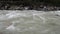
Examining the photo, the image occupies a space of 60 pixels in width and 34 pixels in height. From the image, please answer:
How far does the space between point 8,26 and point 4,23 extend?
0.11 meters

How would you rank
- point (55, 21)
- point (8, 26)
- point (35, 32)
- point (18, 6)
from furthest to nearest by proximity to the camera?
1. point (18, 6)
2. point (55, 21)
3. point (8, 26)
4. point (35, 32)

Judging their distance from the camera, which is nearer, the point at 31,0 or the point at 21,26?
the point at 21,26

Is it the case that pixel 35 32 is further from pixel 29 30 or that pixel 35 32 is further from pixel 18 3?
pixel 18 3

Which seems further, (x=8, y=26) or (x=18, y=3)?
(x=18, y=3)

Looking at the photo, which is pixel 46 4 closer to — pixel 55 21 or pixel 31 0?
pixel 31 0

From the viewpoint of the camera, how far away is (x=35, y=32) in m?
1.30

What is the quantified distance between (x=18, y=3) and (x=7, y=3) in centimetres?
Answer: 29

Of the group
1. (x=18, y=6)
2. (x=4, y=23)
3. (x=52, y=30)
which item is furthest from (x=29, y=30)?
(x=18, y=6)

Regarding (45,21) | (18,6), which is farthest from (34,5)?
(45,21)

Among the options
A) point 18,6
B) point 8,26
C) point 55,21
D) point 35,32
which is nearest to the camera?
point 35,32

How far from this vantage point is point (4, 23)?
1.51 metres

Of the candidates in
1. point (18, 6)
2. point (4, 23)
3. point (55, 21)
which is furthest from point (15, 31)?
point (18, 6)

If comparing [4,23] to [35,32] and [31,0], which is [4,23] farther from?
[31,0]

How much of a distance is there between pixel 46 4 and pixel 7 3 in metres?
1.02
